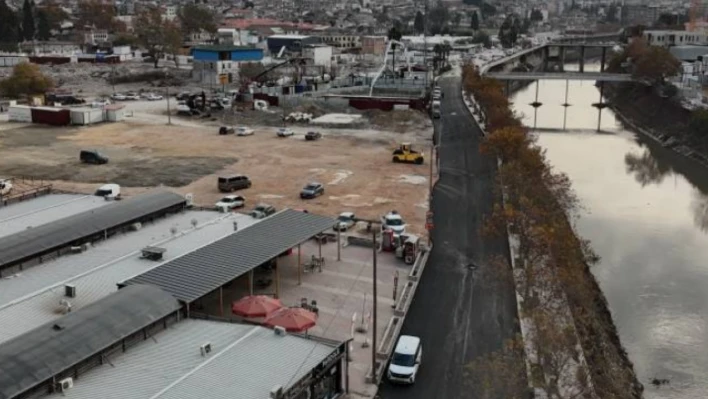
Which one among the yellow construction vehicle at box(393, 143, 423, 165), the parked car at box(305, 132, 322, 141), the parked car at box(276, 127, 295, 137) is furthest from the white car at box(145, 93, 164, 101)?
the yellow construction vehicle at box(393, 143, 423, 165)

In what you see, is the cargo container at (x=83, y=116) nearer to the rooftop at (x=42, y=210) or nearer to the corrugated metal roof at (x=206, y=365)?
the rooftop at (x=42, y=210)

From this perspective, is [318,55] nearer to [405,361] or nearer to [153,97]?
[153,97]

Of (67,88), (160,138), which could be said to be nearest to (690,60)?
(160,138)

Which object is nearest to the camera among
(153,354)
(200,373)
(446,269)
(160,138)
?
(200,373)

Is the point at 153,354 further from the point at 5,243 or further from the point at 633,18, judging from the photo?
the point at 633,18

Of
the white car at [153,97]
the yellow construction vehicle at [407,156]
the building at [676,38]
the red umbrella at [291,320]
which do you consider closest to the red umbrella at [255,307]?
the red umbrella at [291,320]

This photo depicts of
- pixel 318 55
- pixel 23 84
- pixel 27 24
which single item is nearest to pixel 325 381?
pixel 23 84
